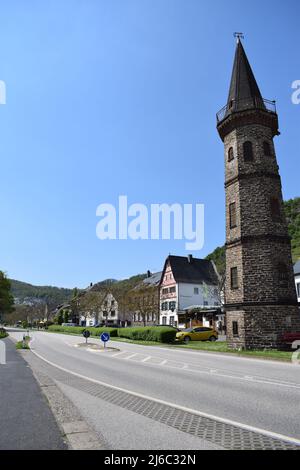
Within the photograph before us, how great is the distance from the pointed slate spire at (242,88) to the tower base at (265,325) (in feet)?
49.1

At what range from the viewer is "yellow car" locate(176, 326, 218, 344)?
3725 centimetres

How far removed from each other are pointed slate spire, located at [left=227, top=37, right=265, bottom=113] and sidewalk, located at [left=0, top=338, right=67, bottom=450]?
25.2 metres

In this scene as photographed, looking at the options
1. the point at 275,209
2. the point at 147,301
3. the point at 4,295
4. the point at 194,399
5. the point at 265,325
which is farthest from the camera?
the point at 4,295

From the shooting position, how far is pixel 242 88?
30203 mm

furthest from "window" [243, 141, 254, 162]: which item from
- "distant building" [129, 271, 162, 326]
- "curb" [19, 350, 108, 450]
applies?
"distant building" [129, 271, 162, 326]

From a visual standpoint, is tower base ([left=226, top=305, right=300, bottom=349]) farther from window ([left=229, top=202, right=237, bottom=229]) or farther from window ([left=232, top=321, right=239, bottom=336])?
window ([left=229, top=202, right=237, bottom=229])

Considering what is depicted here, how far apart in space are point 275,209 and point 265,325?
8.20 m

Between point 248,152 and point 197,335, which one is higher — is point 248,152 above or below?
above

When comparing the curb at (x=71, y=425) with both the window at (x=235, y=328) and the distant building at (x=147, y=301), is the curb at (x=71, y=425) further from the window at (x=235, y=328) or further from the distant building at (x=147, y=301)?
the distant building at (x=147, y=301)

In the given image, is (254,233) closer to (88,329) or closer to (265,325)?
(265,325)

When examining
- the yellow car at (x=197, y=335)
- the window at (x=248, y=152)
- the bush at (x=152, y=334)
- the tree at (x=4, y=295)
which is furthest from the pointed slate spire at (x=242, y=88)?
the tree at (x=4, y=295)

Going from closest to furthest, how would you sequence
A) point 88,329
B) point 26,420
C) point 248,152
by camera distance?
point 26,420
point 248,152
point 88,329

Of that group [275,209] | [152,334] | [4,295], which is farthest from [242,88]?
[4,295]
